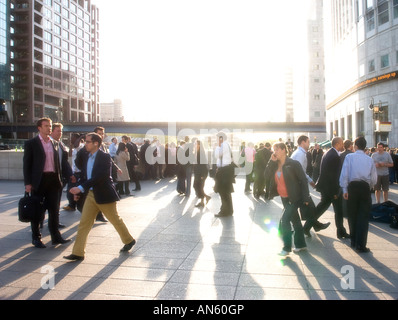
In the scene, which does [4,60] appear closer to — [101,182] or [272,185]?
[101,182]

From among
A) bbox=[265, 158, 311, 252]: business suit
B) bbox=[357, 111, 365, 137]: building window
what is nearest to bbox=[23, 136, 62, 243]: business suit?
bbox=[265, 158, 311, 252]: business suit

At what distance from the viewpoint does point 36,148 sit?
6.66 metres

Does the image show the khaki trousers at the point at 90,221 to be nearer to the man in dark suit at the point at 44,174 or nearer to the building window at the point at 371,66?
the man in dark suit at the point at 44,174

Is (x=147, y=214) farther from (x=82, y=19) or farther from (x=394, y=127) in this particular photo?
(x=82, y=19)

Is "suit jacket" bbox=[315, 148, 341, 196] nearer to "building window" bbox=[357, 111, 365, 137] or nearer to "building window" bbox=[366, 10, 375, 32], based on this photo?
"building window" bbox=[366, 10, 375, 32]

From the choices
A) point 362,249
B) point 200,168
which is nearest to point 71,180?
point 362,249

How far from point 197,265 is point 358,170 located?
3071 mm

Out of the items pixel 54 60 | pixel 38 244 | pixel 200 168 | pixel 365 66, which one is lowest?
pixel 38 244

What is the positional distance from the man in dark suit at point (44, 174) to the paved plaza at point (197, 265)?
330 mm

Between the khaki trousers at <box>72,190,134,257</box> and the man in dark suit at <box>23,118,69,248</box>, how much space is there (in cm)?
106

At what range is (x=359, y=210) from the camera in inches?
254

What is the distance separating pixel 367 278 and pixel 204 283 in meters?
2.04

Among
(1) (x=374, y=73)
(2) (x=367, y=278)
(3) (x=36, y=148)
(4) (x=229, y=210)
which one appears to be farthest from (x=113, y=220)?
(1) (x=374, y=73)

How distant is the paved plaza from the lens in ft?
14.8
